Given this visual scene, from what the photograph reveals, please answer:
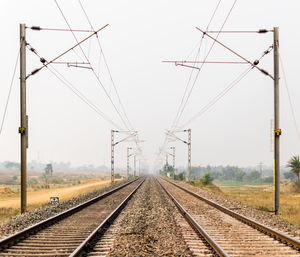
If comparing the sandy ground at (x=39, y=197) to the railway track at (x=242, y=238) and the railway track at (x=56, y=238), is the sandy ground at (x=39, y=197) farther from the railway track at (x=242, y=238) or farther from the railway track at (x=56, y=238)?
the railway track at (x=242, y=238)

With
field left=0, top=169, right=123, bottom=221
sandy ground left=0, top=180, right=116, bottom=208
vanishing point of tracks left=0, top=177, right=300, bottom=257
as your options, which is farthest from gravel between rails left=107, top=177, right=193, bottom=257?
sandy ground left=0, top=180, right=116, bottom=208

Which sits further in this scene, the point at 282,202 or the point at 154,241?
the point at 282,202

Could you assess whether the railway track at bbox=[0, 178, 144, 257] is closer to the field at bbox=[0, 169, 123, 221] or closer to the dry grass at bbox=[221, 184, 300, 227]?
the field at bbox=[0, 169, 123, 221]

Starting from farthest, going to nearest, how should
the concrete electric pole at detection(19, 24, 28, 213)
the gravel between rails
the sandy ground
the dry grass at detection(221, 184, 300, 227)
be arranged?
the sandy ground, the concrete electric pole at detection(19, 24, 28, 213), the dry grass at detection(221, 184, 300, 227), the gravel between rails

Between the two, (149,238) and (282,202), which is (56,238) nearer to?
(149,238)

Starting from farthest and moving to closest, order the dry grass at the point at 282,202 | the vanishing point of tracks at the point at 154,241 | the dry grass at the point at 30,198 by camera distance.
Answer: the dry grass at the point at 30,198 → the dry grass at the point at 282,202 → the vanishing point of tracks at the point at 154,241

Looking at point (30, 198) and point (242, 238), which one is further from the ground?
point (242, 238)

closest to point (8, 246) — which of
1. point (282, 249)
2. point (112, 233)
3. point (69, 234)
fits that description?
point (69, 234)

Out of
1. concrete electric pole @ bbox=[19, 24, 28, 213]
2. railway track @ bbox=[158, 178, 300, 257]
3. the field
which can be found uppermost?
concrete electric pole @ bbox=[19, 24, 28, 213]

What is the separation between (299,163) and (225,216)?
46.5 m

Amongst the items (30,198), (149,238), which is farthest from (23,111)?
(30,198)

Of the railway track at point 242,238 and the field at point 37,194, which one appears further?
the field at point 37,194

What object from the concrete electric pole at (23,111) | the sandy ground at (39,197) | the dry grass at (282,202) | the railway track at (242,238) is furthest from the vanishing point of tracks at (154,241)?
the sandy ground at (39,197)

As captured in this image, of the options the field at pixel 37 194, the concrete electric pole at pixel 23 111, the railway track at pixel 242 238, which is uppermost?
the concrete electric pole at pixel 23 111
